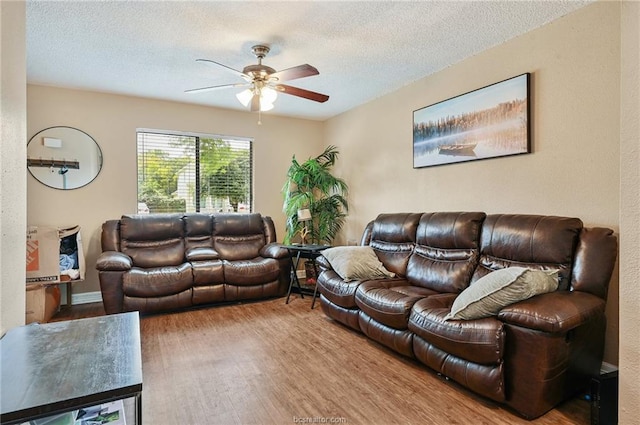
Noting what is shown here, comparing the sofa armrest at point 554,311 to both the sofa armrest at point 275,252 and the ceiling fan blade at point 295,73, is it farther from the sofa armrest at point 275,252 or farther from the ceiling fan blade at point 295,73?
the sofa armrest at point 275,252

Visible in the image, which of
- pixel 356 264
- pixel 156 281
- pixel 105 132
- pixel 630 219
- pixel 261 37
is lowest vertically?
pixel 156 281

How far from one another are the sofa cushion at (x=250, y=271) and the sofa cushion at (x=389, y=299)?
1.53 m

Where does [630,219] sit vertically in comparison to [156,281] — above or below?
above

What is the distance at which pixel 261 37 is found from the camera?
8.96 feet

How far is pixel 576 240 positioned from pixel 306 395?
6.47ft

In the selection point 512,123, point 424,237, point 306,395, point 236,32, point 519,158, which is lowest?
point 306,395

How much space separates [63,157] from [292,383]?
12.3 ft

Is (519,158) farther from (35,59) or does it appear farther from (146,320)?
(35,59)

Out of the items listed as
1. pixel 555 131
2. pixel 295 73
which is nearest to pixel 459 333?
pixel 555 131

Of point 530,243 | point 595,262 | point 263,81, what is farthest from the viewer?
point 263,81

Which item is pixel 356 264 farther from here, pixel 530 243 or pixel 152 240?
pixel 152 240

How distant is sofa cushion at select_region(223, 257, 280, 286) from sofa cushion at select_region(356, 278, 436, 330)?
1525 millimetres

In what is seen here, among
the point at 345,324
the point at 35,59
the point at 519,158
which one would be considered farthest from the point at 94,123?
the point at 519,158

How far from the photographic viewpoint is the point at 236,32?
2643 millimetres
